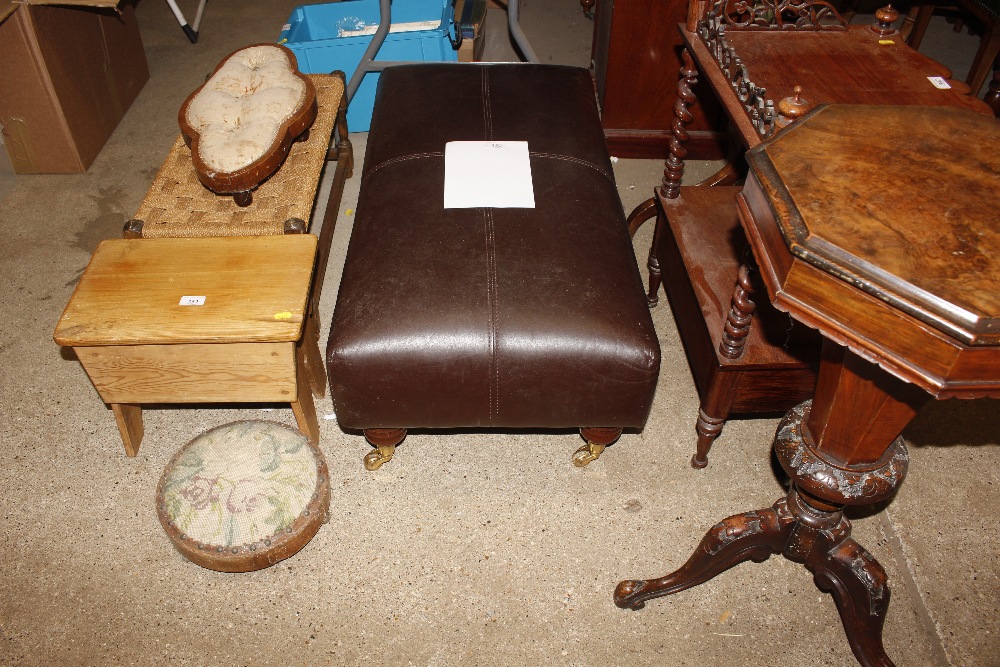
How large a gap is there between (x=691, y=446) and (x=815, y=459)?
2.00 ft

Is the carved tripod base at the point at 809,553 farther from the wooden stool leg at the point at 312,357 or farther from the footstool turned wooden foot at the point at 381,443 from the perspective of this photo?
the wooden stool leg at the point at 312,357

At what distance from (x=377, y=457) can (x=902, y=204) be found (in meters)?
1.23

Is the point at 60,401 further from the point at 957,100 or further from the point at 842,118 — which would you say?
the point at 957,100

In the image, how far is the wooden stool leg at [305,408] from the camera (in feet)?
5.28

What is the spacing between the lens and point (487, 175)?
5.46ft

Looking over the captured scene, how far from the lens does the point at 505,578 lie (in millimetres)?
1514

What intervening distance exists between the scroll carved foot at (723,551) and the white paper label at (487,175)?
80 centimetres

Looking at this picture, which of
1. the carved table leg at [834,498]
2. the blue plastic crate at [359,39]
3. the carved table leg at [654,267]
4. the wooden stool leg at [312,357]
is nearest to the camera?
the carved table leg at [834,498]

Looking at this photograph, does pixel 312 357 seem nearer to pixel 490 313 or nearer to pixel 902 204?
pixel 490 313

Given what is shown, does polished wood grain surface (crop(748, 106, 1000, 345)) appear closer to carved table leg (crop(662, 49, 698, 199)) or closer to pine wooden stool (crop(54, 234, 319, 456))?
carved table leg (crop(662, 49, 698, 199))

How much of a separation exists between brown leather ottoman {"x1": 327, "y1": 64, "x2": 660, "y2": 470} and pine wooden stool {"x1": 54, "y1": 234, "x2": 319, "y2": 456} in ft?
0.45

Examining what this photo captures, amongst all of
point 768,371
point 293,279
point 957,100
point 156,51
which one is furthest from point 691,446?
point 156,51

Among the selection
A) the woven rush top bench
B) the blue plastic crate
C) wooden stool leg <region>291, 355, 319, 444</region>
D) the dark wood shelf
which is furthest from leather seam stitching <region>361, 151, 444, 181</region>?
the blue plastic crate

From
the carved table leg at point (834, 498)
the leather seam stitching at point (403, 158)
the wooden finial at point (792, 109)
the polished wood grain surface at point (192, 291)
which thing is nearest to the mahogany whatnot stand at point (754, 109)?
the wooden finial at point (792, 109)
